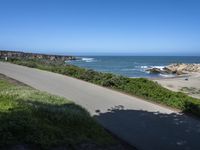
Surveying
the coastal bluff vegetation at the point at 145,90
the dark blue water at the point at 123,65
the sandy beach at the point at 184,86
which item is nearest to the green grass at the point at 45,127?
the coastal bluff vegetation at the point at 145,90

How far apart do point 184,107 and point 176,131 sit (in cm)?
326

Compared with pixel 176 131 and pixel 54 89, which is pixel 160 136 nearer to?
pixel 176 131

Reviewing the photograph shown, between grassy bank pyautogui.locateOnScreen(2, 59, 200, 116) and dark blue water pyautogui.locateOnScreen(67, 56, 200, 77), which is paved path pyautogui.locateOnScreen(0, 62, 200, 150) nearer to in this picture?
grassy bank pyautogui.locateOnScreen(2, 59, 200, 116)

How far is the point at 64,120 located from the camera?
9000 millimetres

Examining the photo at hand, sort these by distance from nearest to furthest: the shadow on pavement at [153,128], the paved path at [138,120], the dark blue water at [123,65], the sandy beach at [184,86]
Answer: the shadow on pavement at [153,128], the paved path at [138,120], the sandy beach at [184,86], the dark blue water at [123,65]

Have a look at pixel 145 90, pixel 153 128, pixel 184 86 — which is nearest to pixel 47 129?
pixel 153 128

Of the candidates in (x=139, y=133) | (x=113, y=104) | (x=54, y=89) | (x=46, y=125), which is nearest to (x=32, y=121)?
(x=46, y=125)

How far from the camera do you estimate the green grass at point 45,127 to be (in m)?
6.87

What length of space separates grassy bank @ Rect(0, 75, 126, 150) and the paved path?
1229 millimetres

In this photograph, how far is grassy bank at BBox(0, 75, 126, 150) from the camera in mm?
6832

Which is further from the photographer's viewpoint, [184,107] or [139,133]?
[184,107]

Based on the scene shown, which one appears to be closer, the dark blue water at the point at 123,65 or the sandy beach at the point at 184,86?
the sandy beach at the point at 184,86

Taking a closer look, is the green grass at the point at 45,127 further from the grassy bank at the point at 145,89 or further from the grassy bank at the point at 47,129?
the grassy bank at the point at 145,89

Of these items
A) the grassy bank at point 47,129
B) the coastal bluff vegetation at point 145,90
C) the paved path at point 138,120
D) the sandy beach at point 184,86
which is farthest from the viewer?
the sandy beach at point 184,86
